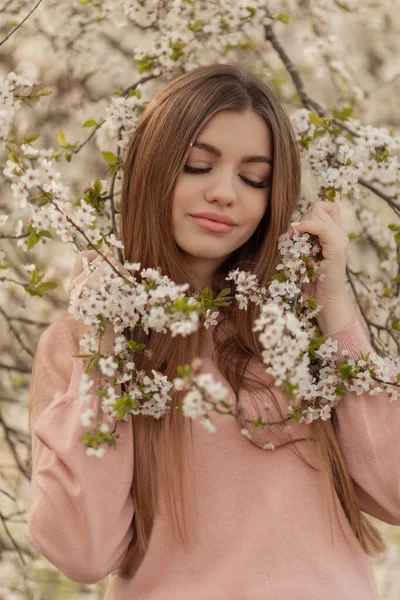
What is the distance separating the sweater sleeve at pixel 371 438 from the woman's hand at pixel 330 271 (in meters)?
0.03

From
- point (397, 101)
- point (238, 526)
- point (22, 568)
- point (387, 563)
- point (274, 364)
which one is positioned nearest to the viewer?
point (274, 364)

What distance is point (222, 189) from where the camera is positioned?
5.63 feet

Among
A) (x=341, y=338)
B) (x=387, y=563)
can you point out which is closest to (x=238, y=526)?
(x=341, y=338)

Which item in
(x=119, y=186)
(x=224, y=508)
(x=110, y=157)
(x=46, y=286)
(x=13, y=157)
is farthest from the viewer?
(x=119, y=186)

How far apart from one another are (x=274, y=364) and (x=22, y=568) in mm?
1786

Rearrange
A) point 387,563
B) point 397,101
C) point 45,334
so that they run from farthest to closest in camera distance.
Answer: point 387,563 < point 397,101 < point 45,334

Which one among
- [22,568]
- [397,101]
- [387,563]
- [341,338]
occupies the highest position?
[341,338]

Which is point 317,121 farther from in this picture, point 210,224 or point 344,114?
point 210,224

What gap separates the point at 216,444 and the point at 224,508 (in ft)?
0.40

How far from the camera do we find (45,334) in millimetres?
1870

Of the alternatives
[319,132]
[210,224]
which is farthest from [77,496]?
[319,132]

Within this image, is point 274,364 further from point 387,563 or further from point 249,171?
point 387,563

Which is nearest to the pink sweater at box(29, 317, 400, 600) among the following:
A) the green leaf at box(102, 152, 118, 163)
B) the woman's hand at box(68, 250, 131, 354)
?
the woman's hand at box(68, 250, 131, 354)

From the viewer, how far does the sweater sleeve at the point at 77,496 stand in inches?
63.6
